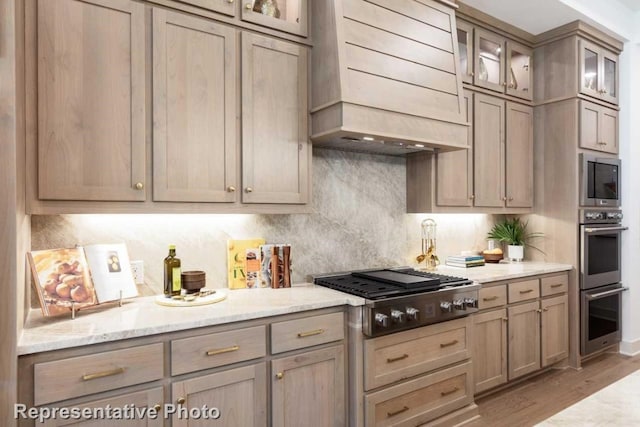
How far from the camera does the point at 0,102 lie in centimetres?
129

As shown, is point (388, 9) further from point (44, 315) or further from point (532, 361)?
point (532, 361)

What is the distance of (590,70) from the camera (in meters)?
3.61

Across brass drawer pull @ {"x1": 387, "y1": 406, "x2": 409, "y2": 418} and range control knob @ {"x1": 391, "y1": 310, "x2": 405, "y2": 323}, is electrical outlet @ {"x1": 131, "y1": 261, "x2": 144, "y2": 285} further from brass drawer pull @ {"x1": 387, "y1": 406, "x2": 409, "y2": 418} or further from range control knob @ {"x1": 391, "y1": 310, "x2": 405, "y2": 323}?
brass drawer pull @ {"x1": 387, "y1": 406, "x2": 409, "y2": 418}

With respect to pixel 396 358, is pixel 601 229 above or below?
above

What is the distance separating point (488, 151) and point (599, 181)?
1153mm

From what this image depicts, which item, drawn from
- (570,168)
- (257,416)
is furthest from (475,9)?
(257,416)

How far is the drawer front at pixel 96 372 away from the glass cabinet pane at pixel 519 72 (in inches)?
140

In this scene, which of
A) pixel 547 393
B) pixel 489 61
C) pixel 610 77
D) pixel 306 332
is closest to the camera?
pixel 306 332

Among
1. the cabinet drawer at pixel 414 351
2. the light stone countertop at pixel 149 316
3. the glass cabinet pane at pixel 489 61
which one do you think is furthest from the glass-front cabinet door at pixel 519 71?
the light stone countertop at pixel 149 316

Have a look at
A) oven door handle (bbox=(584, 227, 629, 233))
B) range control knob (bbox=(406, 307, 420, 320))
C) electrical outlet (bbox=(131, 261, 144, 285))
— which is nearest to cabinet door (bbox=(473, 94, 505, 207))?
oven door handle (bbox=(584, 227, 629, 233))

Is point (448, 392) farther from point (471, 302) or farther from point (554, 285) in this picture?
point (554, 285)

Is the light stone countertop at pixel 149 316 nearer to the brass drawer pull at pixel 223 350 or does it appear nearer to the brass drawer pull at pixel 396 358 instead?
the brass drawer pull at pixel 223 350

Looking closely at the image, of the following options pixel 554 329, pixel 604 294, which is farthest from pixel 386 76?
pixel 604 294

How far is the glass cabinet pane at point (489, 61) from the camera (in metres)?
3.33
